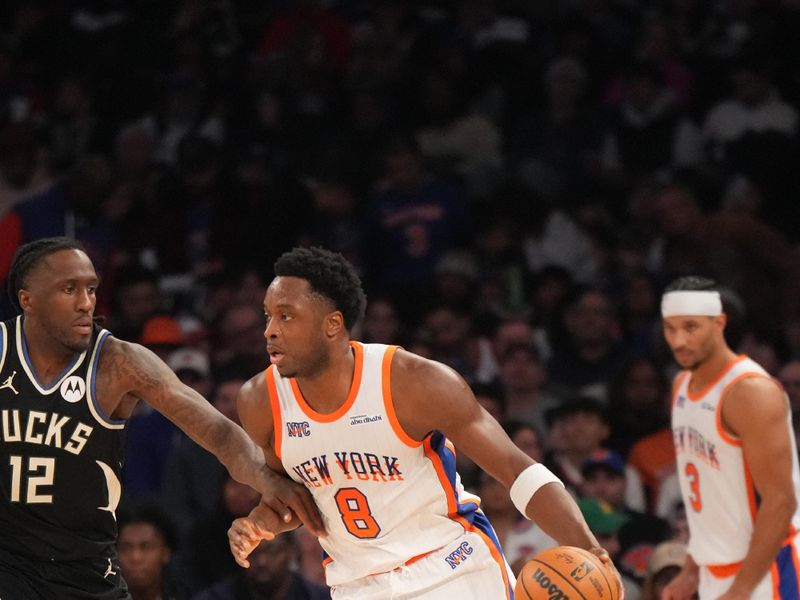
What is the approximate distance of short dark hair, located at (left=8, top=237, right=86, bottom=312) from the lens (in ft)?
15.9

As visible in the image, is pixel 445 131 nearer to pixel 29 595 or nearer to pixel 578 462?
pixel 578 462

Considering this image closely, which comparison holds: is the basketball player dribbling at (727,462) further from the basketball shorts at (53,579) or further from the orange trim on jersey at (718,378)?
the basketball shorts at (53,579)

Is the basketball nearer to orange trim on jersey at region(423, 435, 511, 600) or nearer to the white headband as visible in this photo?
orange trim on jersey at region(423, 435, 511, 600)

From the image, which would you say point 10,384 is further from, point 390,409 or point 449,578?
point 449,578

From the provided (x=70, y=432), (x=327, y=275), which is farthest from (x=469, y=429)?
(x=70, y=432)

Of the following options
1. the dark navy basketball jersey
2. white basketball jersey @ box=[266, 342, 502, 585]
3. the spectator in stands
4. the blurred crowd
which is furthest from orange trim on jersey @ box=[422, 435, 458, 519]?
the blurred crowd

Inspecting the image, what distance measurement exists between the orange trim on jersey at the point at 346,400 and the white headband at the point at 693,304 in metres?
1.65

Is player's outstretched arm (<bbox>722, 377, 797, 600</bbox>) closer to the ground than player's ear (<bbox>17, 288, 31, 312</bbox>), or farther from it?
closer to the ground

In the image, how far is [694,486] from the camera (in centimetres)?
591

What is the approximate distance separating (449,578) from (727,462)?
150 centimetres

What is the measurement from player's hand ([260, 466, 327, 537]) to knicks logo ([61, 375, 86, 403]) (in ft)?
2.15

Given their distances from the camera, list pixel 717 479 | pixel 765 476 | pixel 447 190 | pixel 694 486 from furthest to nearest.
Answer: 1. pixel 447 190
2. pixel 694 486
3. pixel 717 479
4. pixel 765 476

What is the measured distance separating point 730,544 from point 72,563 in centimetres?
256

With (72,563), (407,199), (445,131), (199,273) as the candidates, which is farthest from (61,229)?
(72,563)
